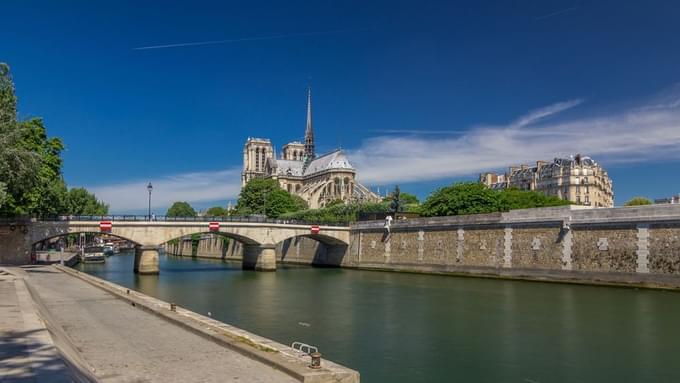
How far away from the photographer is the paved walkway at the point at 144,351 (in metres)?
11.9

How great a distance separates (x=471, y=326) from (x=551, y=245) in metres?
22.4

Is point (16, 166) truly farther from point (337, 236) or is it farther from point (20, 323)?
point (337, 236)

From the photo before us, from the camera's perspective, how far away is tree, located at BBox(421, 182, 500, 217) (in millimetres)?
62656

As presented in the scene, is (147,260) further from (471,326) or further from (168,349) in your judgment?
(168,349)

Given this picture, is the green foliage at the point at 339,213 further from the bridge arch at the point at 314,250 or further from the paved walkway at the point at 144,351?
the paved walkway at the point at 144,351

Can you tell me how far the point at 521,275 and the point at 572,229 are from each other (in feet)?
19.2

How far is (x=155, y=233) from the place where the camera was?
189 feet

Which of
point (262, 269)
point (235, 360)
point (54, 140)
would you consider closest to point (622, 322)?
point (235, 360)

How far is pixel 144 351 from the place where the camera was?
1434cm

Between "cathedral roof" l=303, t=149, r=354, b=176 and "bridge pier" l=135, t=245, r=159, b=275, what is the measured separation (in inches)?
3803

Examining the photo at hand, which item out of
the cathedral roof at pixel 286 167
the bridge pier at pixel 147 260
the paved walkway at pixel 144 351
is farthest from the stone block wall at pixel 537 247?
the cathedral roof at pixel 286 167

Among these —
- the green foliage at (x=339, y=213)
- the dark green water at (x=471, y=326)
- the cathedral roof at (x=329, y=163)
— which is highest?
the cathedral roof at (x=329, y=163)

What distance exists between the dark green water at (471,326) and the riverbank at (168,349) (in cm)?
347

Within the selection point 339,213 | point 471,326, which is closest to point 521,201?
point 339,213
